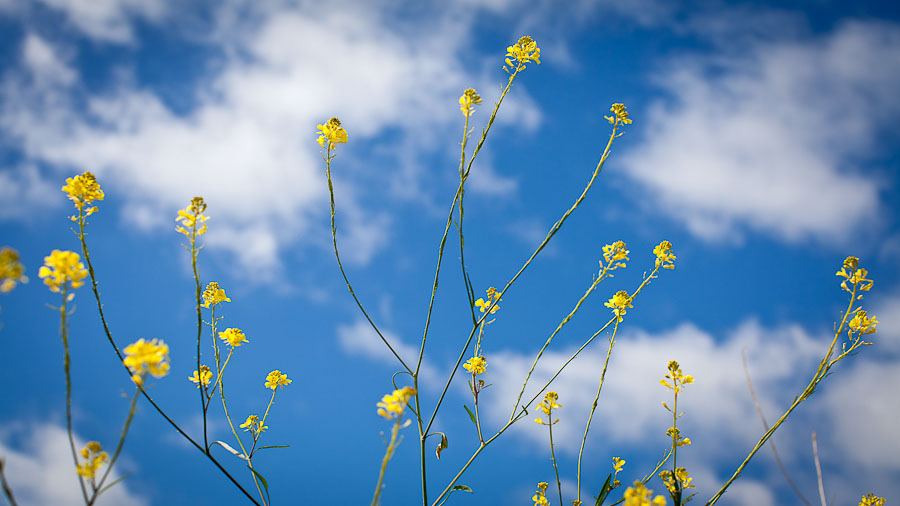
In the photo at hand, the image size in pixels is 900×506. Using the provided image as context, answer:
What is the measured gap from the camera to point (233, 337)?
3094 millimetres

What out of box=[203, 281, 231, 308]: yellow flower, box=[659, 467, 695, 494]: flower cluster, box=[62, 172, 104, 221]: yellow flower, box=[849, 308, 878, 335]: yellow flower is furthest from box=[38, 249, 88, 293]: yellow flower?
box=[849, 308, 878, 335]: yellow flower

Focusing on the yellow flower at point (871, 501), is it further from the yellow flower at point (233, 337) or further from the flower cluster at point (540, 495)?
the yellow flower at point (233, 337)

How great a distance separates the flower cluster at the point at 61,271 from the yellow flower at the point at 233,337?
166cm

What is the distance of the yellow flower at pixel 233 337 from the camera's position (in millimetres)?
3094

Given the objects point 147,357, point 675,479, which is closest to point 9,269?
point 147,357

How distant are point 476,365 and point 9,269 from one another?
2059 millimetres

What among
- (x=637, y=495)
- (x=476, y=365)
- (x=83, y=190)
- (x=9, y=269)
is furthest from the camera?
(x=476, y=365)

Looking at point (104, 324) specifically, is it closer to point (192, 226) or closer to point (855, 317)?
point (192, 226)

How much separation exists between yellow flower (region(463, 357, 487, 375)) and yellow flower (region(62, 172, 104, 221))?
72.0 inches

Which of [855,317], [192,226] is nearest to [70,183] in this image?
[192,226]

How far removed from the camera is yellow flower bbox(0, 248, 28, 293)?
1.13 m

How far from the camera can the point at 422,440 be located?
8.02ft

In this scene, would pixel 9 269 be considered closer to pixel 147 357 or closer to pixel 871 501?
pixel 147 357

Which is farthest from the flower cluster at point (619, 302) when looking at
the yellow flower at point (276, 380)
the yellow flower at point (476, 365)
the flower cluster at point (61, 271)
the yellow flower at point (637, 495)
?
the flower cluster at point (61, 271)
